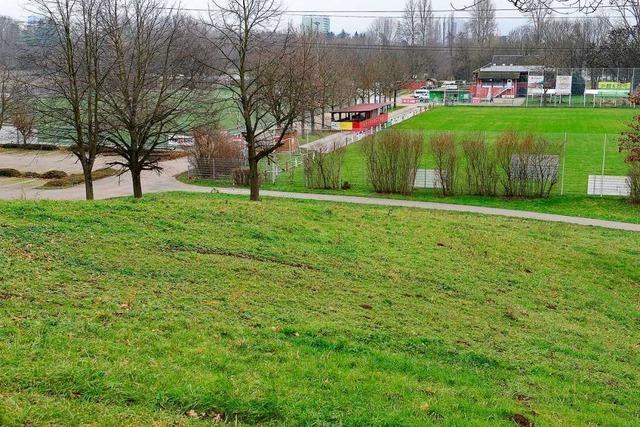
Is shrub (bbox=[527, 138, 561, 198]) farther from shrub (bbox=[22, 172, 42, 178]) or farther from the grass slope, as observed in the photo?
shrub (bbox=[22, 172, 42, 178])

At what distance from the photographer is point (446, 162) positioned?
27203mm

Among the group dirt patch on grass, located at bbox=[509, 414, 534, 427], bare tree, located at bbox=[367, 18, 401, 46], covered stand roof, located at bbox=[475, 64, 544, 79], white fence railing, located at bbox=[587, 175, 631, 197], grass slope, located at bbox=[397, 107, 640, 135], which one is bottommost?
white fence railing, located at bbox=[587, 175, 631, 197]

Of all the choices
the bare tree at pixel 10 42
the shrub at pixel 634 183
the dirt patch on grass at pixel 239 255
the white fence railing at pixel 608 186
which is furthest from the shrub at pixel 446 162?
the dirt patch on grass at pixel 239 255

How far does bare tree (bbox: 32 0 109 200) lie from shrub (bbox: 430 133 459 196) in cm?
1433

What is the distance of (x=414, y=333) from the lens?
7.47m

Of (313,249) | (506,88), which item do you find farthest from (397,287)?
(506,88)

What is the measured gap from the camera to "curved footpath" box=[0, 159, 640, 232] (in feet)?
73.3

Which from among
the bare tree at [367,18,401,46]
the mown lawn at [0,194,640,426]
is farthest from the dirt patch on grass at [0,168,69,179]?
the bare tree at [367,18,401,46]

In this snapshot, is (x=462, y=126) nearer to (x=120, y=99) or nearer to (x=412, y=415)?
(x=120, y=99)

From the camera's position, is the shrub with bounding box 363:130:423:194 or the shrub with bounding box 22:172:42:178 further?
the shrub with bounding box 22:172:42:178

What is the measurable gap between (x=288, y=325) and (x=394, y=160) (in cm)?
2150

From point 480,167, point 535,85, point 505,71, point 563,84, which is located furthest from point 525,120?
point 480,167

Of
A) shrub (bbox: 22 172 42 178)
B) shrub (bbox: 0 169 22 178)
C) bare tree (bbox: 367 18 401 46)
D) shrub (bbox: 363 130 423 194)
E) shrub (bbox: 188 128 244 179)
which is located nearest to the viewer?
shrub (bbox: 363 130 423 194)

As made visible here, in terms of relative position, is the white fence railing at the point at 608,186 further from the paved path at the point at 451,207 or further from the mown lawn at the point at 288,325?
the mown lawn at the point at 288,325
